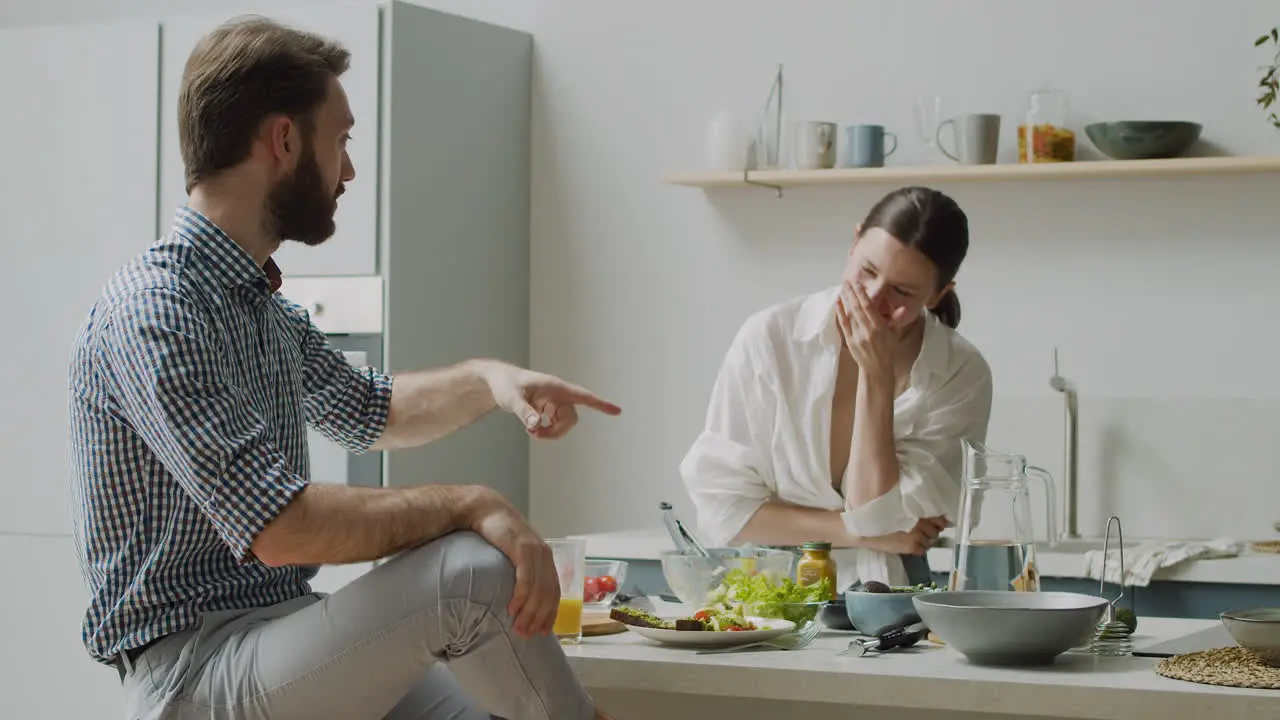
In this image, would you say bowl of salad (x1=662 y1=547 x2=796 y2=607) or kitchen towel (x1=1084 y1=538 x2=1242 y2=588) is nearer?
bowl of salad (x1=662 y1=547 x2=796 y2=607)

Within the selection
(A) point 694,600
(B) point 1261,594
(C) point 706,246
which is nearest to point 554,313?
(C) point 706,246

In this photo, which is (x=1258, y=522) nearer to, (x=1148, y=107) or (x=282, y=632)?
(x=1148, y=107)

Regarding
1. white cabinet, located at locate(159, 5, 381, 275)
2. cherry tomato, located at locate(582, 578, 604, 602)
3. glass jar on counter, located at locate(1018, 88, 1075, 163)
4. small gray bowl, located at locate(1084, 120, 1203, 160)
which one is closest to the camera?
cherry tomato, located at locate(582, 578, 604, 602)

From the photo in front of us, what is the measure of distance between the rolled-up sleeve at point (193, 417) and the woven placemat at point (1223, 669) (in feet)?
3.00

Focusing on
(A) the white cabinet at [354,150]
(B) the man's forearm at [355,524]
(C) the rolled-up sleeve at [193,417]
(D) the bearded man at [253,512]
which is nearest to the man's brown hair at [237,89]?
(D) the bearded man at [253,512]

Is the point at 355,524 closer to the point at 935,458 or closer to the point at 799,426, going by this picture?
the point at 799,426

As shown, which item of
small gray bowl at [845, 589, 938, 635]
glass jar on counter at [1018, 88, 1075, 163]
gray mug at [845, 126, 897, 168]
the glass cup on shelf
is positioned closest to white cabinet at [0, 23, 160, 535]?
gray mug at [845, 126, 897, 168]

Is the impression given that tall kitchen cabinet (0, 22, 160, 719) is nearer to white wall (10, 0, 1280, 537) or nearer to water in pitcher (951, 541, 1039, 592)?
white wall (10, 0, 1280, 537)

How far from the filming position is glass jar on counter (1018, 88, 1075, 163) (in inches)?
144

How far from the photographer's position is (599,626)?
78.4 inches

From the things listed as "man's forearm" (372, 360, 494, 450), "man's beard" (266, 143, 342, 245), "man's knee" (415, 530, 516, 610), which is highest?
"man's beard" (266, 143, 342, 245)

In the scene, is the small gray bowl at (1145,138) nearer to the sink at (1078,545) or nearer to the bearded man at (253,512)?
the sink at (1078,545)

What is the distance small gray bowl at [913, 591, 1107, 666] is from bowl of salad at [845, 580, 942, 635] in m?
0.15

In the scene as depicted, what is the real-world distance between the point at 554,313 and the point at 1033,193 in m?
1.29
